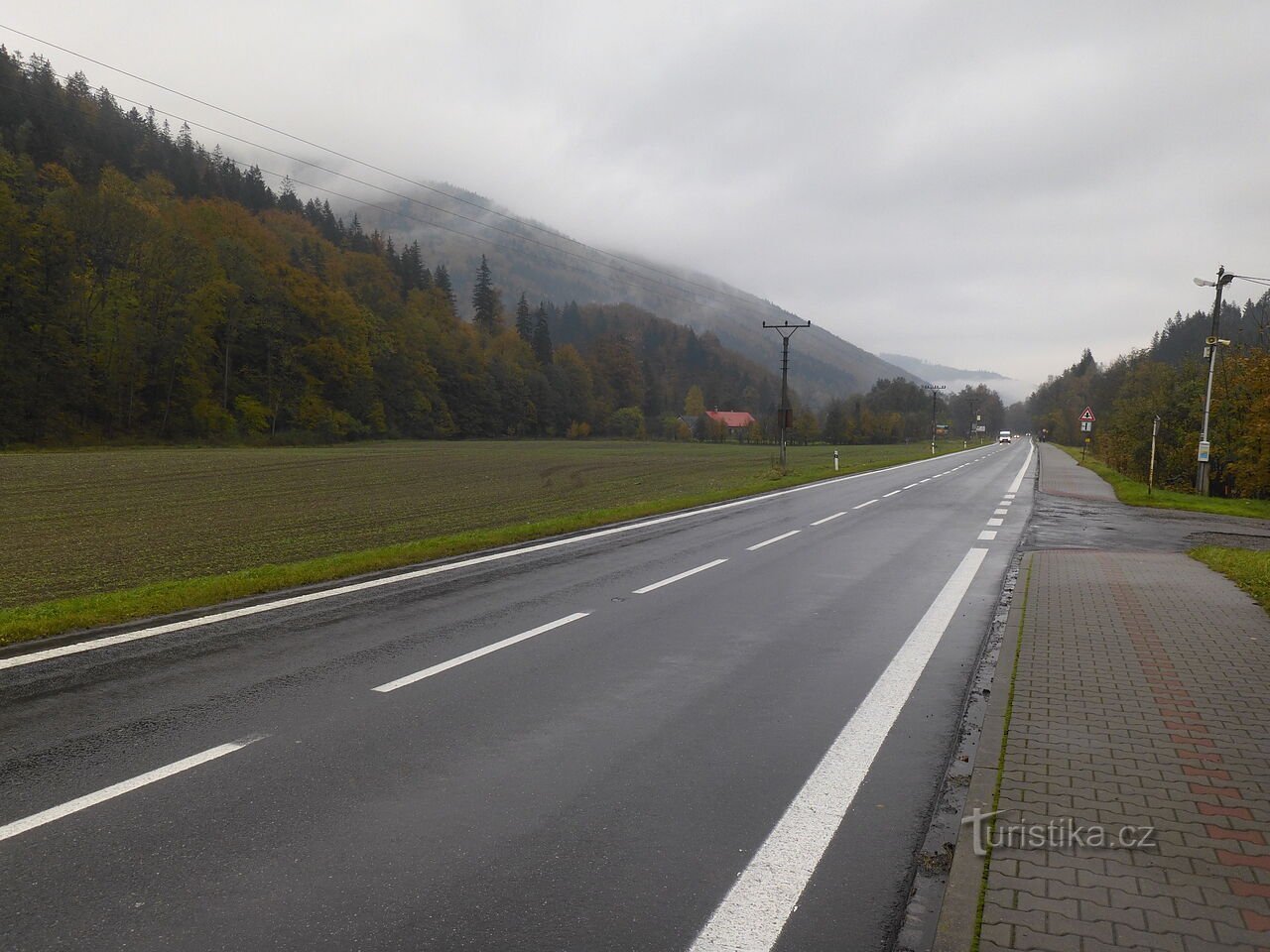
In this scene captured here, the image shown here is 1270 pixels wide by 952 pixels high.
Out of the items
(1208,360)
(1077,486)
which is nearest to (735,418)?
(1077,486)

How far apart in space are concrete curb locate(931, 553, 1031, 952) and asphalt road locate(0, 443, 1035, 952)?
0.21 meters

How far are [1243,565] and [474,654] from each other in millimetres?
10762

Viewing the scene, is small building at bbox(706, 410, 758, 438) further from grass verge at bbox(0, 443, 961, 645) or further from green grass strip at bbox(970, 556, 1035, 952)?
green grass strip at bbox(970, 556, 1035, 952)

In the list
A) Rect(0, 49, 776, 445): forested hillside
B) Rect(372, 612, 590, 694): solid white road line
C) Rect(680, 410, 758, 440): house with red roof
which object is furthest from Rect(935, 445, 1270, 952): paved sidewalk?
Rect(680, 410, 758, 440): house with red roof

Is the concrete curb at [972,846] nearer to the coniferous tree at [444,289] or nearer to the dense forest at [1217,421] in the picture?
the dense forest at [1217,421]

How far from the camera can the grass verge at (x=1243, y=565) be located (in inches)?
371

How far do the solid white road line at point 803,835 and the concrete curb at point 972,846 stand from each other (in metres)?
0.58

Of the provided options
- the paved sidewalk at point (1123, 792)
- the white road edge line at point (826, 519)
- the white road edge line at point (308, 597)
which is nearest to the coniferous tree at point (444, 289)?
the white road edge line at point (826, 519)

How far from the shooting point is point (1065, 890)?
326cm

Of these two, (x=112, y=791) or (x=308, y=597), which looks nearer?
(x=112, y=791)

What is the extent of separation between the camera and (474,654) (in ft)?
22.4

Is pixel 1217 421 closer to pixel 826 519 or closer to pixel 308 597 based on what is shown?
pixel 826 519

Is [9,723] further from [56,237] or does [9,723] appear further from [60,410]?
[56,237]

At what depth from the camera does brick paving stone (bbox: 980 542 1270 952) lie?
3.07m
